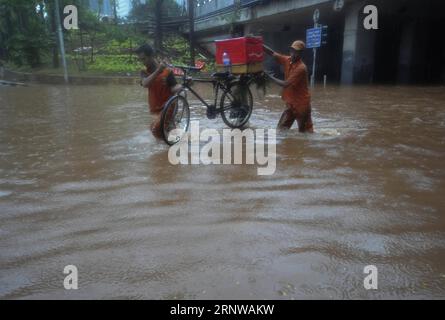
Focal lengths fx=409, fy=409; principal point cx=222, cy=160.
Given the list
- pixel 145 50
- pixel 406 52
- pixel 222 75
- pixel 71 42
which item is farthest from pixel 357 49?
pixel 71 42

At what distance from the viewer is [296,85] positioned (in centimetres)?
619

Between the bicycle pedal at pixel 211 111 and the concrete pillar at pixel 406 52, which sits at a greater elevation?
the concrete pillar at pixel 406 52

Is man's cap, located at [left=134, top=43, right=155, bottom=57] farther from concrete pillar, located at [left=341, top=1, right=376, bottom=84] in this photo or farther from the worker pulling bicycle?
concrete pillar, located at [left=341, top=1, right=376, bottom=84]

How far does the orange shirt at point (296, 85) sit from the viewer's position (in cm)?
611

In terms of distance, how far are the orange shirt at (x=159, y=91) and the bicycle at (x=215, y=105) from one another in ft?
0.66

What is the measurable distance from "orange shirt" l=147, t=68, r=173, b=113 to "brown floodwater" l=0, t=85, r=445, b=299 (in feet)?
1.79

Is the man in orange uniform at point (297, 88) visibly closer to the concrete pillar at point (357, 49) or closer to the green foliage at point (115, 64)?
the concrete pillar at point (357, 49)

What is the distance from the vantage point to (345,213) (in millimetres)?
3307

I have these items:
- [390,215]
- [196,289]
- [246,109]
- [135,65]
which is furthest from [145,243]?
[135,65]

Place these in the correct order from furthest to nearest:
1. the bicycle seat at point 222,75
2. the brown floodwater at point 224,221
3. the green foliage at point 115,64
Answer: the green foliage at point 115,64
the bicycle seat at point 222,75
the brown floodwater at point 224,221

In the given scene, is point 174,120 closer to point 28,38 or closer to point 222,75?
point 222,75

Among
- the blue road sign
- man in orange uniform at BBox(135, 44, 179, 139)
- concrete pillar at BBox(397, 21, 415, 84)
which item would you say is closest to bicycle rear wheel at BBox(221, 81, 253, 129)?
man in orange uniform at BBox(135, 44, 179, 139)

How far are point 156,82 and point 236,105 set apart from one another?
1.62m

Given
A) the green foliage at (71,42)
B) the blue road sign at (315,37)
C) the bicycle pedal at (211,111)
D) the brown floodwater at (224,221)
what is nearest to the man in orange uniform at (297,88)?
the brown floodwater at (224,221)
